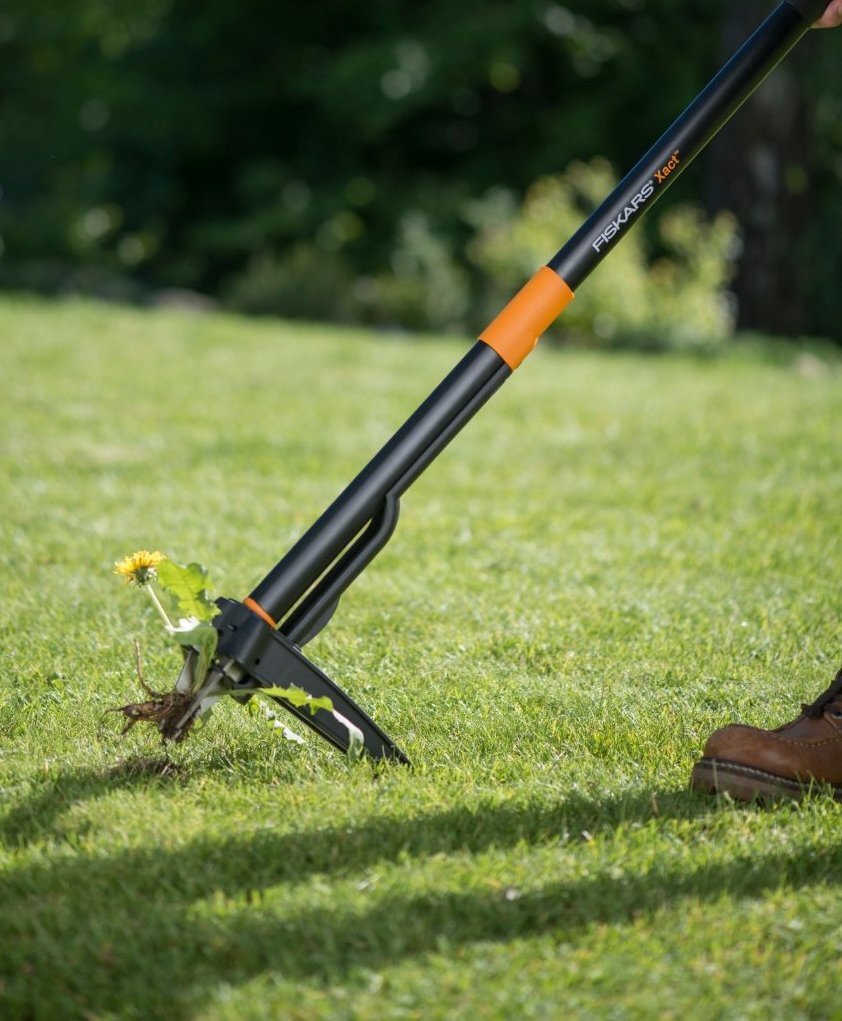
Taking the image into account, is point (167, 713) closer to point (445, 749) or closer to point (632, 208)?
point (445, 749)

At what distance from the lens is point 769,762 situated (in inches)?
95.8

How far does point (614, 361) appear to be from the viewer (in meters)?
8.76

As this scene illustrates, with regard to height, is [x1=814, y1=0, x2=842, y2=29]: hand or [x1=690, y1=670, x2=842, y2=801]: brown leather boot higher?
[x1=814, y1=0, x2=842, y2=29]: hand

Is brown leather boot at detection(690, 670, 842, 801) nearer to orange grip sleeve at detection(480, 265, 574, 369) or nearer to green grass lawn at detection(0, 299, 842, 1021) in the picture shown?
green grass lawn at detection(0, 299, 842, 1021)

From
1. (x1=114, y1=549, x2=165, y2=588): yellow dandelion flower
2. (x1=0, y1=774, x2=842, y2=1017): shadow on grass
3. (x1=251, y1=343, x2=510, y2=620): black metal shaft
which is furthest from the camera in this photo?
(x1=114, y1=549, x2=165, y2=588): yellow dandelion flower

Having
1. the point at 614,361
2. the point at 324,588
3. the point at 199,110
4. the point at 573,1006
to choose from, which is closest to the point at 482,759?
the point at 324,588

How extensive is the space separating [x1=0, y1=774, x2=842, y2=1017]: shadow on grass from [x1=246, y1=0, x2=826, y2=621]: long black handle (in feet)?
1.71

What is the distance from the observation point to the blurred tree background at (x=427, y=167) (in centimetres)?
1122

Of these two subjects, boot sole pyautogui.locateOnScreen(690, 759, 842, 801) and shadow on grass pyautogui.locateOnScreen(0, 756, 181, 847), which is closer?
shadow on grass pyautogui.locateOnScreen(0, 756, 181, 847)

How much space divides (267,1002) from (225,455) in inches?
155

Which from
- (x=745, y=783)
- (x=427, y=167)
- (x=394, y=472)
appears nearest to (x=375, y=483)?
(x=394, y=472)

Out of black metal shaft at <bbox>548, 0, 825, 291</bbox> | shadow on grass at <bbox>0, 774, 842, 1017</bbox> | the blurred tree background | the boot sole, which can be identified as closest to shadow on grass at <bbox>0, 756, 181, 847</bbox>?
shadow on grass at <bbox>0, 774, 842, 1017</bbox>

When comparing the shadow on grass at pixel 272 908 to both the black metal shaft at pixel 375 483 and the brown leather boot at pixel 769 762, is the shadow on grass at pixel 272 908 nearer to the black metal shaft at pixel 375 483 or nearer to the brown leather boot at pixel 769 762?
the brown leather boot at pixel 769 762

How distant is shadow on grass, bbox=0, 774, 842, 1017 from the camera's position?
1845 millimetres
